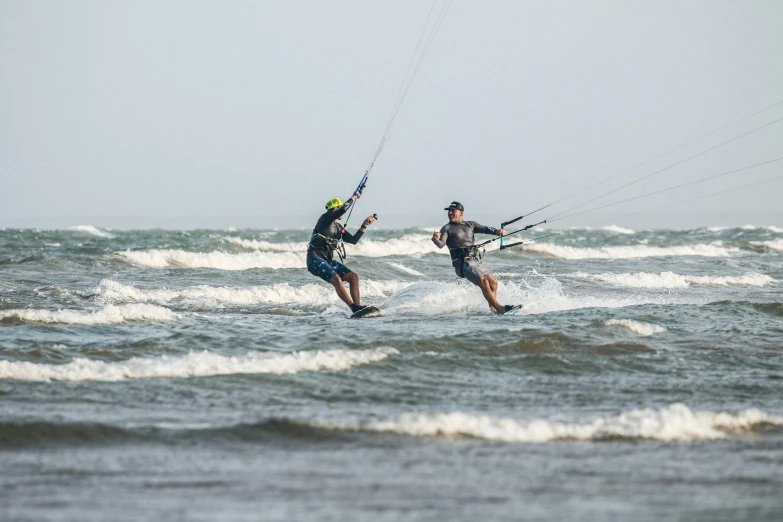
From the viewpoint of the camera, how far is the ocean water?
19.0ft

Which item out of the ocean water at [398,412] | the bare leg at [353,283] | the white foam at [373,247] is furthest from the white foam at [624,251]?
the bare leg at [353,283]

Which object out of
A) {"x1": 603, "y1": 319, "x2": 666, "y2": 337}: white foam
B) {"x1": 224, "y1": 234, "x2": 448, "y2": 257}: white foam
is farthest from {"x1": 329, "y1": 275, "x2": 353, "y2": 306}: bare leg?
{"x1": 224, "y1": 234, "x2": 448, "y2": 257}: white foam

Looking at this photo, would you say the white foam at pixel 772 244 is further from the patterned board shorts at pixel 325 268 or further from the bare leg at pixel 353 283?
the patterned board shorts at pixel 325 268

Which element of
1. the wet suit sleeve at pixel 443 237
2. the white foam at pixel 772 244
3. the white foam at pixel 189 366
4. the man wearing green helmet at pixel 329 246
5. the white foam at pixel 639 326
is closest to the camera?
the white foam at pixel 189 366

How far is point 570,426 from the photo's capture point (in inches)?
299

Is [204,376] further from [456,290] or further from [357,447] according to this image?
[456,290]

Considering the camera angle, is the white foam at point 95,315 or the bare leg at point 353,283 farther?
the bare leg at point 353,283

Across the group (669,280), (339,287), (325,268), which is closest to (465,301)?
(339,287)

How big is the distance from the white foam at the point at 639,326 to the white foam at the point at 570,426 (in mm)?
5277

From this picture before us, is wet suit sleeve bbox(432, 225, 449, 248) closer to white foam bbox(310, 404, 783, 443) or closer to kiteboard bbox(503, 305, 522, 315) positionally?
kiteboard bbox(503, 305, 522, 315)

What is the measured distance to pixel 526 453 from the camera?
6922 mm

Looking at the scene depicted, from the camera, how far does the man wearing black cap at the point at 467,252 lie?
15984mm

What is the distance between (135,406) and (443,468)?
3.24m

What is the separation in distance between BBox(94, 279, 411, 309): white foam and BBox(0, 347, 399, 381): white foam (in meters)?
8.35
